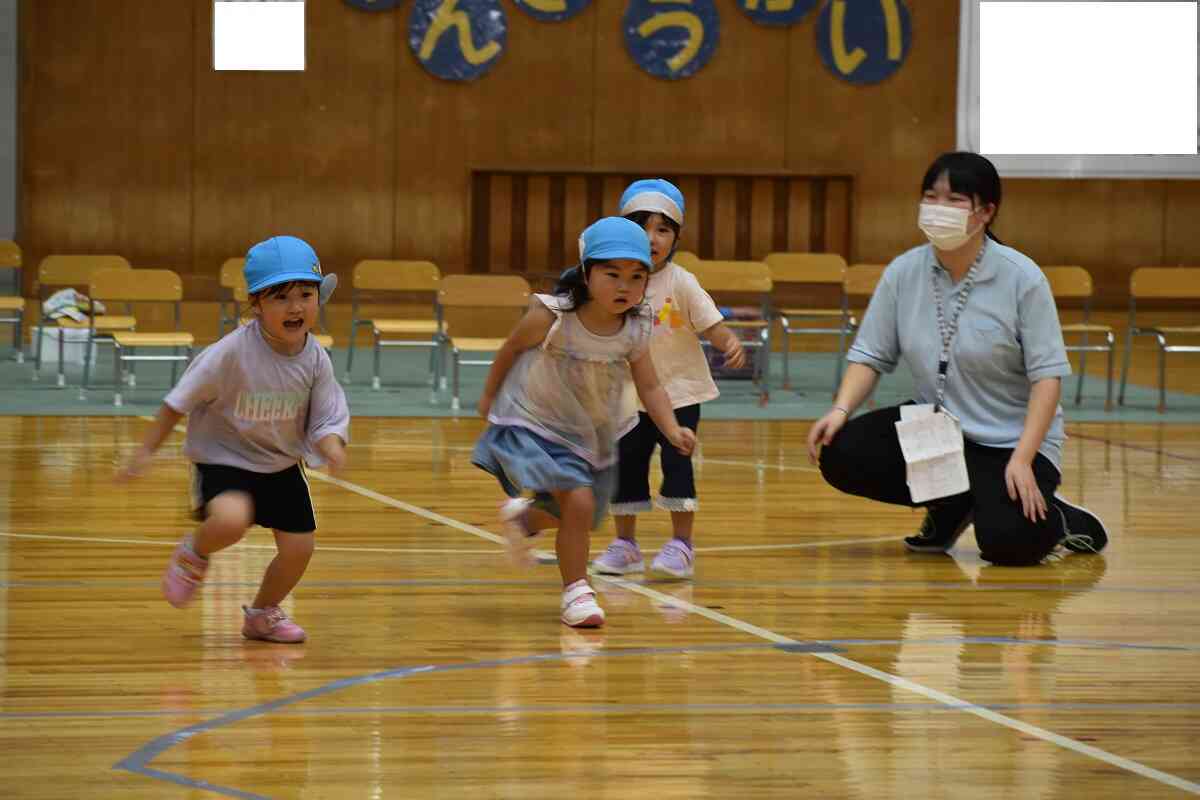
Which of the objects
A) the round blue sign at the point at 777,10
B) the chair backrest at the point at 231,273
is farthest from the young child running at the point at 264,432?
the round blue sign at the point at 777,10

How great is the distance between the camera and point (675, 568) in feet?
17.0

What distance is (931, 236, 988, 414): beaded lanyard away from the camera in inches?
213

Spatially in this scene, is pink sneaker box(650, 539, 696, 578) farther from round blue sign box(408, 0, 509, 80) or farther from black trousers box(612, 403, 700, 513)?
round blue sign box(408, 0, 509, 80)

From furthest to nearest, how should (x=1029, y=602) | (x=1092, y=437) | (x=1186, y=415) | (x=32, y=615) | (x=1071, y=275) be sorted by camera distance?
(x=1071, y=275)
(x=1186, y=415)
(x=1092, y=437)
(x=1029, y=602)
(x=32, y=615)

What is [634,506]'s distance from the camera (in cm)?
528

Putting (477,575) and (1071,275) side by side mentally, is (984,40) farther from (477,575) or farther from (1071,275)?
(477,575)

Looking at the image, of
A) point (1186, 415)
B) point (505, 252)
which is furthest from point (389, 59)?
point (1186, 415)

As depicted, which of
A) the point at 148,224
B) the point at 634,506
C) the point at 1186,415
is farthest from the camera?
the point at 148,224

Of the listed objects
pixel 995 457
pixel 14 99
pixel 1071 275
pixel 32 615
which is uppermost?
pixel 14 99

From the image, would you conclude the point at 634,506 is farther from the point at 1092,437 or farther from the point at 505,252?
the point at 505,252

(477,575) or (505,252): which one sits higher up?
(505,252)

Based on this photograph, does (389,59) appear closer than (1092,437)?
No

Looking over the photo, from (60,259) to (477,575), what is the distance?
681 centimetres

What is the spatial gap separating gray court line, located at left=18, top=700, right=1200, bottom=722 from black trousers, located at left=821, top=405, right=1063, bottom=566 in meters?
1.60
